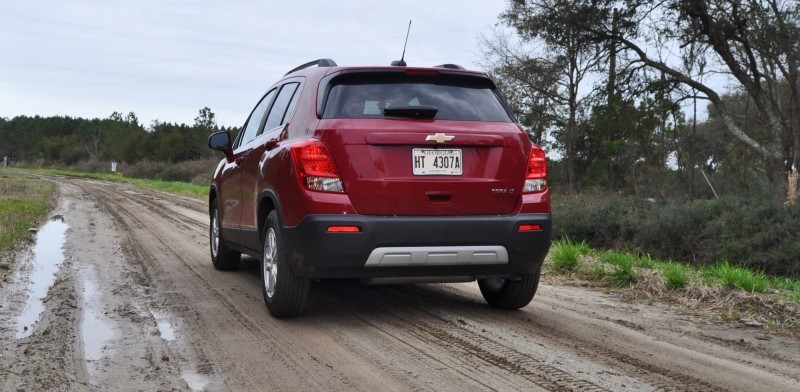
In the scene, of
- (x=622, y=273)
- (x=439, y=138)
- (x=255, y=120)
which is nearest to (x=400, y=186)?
(x=439, y=138)

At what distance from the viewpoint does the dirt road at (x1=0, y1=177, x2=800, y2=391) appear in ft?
12.5

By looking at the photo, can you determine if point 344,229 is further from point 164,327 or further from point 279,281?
point 164,327

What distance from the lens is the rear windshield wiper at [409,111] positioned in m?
5.05

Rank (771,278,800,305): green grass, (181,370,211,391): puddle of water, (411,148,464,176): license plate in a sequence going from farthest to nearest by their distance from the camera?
(771,278,800,305): green grass
(411,148,464,176): license plate
(181,370,211,391): puddle of water

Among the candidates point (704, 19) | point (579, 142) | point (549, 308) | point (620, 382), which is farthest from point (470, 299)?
point (579, 142)

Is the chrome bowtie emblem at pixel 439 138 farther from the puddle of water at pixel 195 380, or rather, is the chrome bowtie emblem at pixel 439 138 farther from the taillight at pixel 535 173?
the puddle of water at pixel 195 380

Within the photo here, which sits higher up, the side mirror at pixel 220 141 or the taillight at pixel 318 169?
the side mirror at pixel 220 141

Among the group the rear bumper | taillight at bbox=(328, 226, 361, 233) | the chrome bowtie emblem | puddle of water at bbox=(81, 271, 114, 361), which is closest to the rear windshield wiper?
the chrome bowtie emblem

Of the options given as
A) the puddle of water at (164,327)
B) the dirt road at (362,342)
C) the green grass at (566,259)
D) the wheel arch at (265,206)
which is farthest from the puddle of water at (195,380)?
the green grass at (566,259)

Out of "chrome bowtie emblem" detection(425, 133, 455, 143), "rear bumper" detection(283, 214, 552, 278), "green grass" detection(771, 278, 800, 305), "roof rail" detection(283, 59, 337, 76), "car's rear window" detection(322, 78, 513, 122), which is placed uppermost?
"roof rail" detection(283, 59, 337, 76)

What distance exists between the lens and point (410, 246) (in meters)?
4.80

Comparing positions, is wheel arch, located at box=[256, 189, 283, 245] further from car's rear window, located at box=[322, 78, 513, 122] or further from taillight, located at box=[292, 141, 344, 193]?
car's rear window, located at box=[322, 78, 513, 122]

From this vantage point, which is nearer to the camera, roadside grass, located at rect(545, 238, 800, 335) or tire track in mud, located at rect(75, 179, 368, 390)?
tire track in mud, located at rect(75, 179, 368, 390)

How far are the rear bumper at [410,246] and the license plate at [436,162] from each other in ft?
1.01
